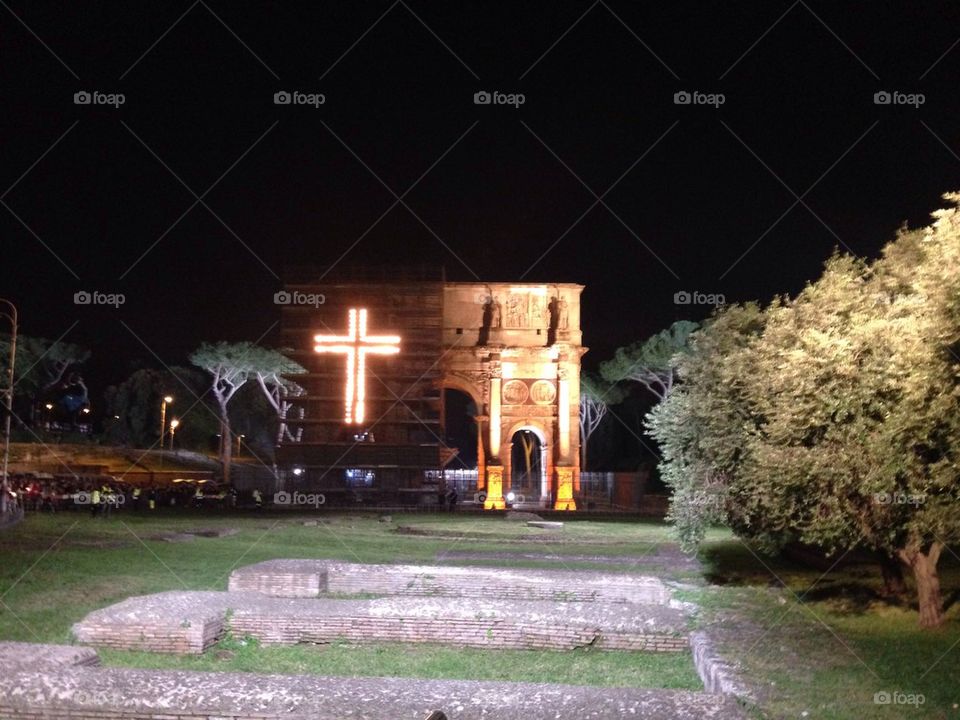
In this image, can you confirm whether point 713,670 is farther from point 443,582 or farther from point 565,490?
point 565,490

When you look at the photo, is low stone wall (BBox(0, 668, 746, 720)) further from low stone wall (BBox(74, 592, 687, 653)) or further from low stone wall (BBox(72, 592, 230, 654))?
low stone wall (BBox(74, 592, 687, 653))

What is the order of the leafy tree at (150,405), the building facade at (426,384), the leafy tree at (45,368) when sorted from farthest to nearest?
the leafy tree at (150,405)
the leafy tree at (45,368)
the building facade at (426,384)

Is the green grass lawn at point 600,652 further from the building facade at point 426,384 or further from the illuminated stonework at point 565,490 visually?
the illuminated stonework at point 565,490

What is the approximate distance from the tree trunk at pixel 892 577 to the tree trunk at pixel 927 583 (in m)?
2.99

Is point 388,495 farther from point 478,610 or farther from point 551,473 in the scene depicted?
point 478,610

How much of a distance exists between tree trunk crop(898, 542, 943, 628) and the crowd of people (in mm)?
25570


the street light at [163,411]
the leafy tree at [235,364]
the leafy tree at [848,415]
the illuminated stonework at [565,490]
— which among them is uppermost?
the leafy tree at [235,364]

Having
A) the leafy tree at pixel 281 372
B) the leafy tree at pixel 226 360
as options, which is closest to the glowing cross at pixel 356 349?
the leafy tree at pixel 281 372

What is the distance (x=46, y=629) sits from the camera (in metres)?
11.1

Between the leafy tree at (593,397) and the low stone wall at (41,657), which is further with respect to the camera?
the leafy tree at (593,397)

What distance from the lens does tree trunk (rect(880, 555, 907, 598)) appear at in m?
16.1

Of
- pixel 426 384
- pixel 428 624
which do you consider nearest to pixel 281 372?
pixel 426 384

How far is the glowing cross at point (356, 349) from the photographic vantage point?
1946 inches

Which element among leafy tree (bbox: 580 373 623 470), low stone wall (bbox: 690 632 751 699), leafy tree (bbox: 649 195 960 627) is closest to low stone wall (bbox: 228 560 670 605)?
leafy tree (bbox: 649 195 960 627)
